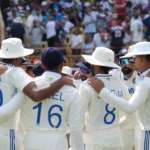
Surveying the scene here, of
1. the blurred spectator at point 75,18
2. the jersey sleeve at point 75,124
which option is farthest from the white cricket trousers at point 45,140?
the blurred spectator at point 75,18

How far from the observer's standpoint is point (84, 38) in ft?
75.8

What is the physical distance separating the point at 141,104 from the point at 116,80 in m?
0.65

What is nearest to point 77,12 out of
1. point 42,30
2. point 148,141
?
point 42,30

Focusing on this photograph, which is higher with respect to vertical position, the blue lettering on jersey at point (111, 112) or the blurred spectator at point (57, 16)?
the blue lettering on jersey at point (111, 112)

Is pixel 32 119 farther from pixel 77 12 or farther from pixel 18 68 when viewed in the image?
pixel 77 12

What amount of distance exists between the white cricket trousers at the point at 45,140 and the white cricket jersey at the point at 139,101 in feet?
2.33

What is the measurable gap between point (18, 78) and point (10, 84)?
152mm

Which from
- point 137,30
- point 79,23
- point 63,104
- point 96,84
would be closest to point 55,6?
point 79,23

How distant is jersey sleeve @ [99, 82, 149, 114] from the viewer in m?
7.35

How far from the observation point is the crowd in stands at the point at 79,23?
2286 centimetres

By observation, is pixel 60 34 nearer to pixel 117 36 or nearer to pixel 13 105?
pixel 117 36

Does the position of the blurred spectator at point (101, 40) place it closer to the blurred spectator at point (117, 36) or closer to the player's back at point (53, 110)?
the blurred spectator at point (117, 36)

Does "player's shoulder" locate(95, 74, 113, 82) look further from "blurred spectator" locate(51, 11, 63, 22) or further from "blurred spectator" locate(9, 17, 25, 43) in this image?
"blurred spectator" locate(51, 11, 63, 22)

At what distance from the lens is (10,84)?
7.25m
